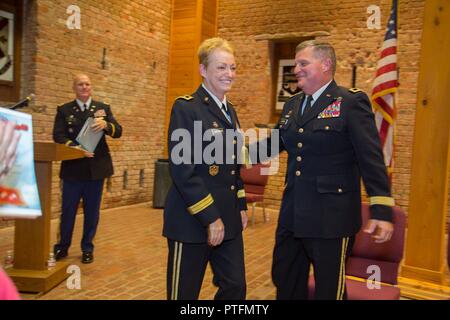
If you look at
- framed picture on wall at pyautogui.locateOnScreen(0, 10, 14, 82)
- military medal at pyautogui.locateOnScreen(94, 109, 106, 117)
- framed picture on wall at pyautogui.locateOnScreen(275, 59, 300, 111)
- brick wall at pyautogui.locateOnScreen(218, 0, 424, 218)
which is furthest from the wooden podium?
framed picture on wall at pyautogui.locateOnScreen(275, 59, 300, 111)

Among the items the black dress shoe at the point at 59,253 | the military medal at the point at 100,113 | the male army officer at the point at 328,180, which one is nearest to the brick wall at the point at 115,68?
the black dress shoe at the point at 59,253

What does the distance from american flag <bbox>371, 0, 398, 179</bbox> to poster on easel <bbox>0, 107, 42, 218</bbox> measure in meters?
3.36

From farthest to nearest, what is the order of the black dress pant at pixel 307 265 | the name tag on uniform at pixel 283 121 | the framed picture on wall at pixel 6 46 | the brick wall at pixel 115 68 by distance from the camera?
the brick wall at pixel 115 68
the framed picture on wall at pixel 6 46
the name tag on uniform at pixel 283 121
the black dress pant at pixel 307 265

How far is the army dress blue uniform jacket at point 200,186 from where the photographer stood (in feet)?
7.09

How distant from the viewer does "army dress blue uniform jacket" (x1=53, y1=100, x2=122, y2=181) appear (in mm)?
4348

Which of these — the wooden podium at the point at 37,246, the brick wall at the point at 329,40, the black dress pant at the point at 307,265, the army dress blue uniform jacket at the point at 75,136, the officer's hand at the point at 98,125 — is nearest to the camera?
the black dress pant at the point at 307,265

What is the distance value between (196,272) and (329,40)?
6.73 meters

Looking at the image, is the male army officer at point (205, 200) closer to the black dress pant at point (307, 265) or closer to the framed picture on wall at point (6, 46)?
the black dress pant at point (307, 265)

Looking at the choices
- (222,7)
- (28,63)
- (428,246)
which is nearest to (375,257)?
(428,246)

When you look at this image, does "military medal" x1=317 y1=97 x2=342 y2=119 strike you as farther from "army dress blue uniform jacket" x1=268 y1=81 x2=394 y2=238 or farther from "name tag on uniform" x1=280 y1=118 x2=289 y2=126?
"name tag on uniform" x1=280 y1=118 x2=289 y2=126

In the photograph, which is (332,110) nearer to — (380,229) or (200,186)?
(380,229)

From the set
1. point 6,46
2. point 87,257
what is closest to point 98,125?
point 87,257

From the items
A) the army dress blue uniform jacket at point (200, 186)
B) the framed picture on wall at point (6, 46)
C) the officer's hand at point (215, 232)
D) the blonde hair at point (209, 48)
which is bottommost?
the officer's hand at point (215, 232)

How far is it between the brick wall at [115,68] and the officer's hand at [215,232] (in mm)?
4664
